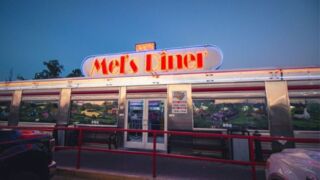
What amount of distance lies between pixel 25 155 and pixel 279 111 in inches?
310

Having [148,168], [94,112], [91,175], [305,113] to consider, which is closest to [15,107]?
[94,112]

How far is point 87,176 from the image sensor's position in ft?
18.0

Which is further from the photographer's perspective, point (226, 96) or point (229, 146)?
point (226, 96)

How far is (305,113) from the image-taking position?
23.8 ft

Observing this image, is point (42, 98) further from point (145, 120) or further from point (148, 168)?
point (148, 168)

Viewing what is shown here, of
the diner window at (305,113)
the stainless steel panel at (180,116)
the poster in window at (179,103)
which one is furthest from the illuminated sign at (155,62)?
the diner window at (305,113)

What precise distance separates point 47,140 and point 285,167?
4503 mm

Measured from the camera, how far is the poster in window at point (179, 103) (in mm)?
8648

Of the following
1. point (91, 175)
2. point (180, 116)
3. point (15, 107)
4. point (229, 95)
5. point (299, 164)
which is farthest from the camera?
point (15, 107)

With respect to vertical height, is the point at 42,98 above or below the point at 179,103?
above

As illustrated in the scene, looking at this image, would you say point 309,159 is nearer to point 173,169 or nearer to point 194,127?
point 173,169

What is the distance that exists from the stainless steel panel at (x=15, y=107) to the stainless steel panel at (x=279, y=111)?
42.8 feet

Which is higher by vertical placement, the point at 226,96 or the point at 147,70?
the point at 147,70

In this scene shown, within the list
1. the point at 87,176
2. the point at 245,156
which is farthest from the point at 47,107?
the point at 245,156
